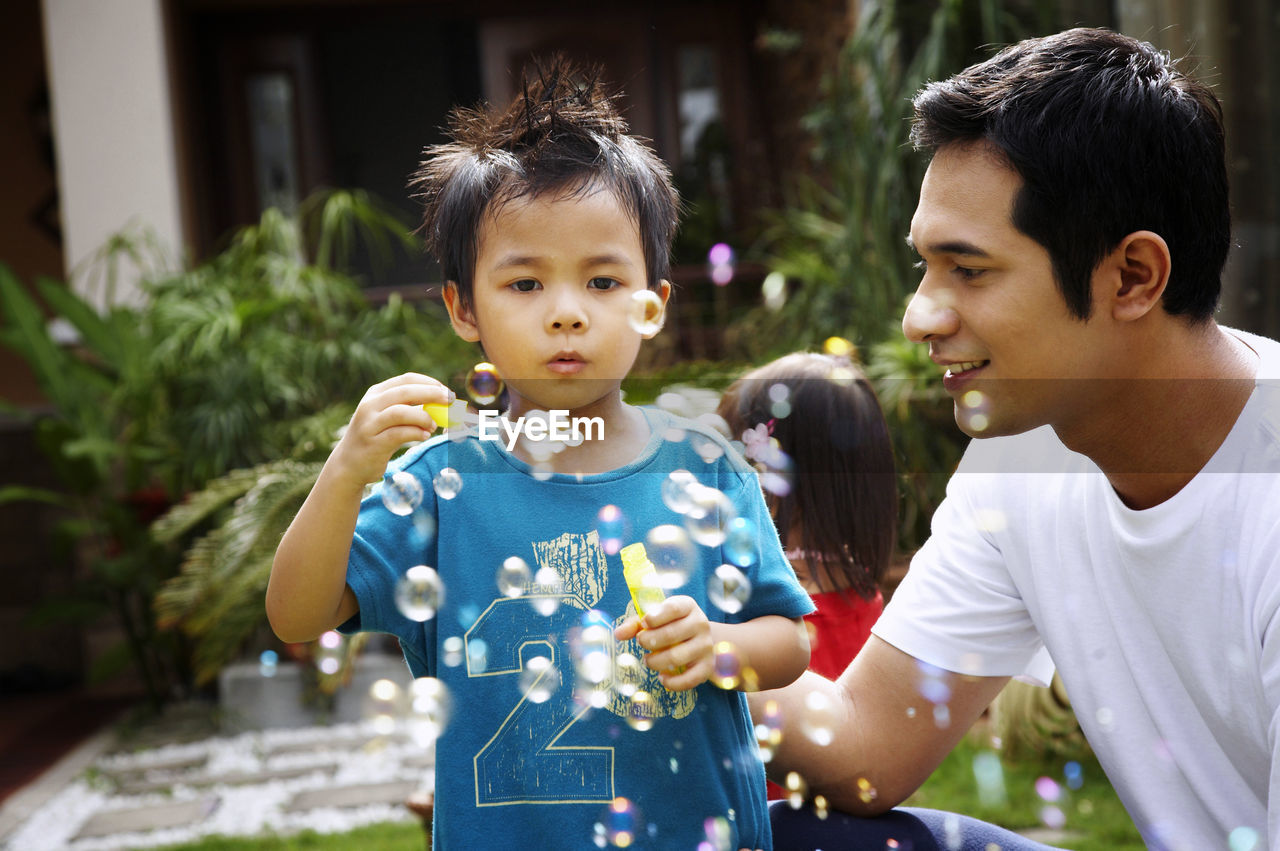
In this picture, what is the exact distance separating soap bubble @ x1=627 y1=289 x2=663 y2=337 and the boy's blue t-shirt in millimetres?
122

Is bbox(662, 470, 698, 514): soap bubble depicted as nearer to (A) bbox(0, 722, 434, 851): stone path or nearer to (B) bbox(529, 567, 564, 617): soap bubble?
(B) bbox(529, 567, 564, 617): soap bubble

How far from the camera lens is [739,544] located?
1032mm

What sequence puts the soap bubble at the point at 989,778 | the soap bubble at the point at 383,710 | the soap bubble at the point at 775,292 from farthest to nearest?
the soap bubble at the point at 775,292 → the soap bubble at the point at 989,778 → the soap bubble at the point at 383,710

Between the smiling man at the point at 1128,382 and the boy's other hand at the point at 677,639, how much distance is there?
33 cm

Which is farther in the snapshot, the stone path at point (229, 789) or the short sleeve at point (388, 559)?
the stone path at point (229, 789)

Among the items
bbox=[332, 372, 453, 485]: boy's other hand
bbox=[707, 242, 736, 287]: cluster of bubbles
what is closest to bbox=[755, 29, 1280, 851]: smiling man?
bbox=[332, 372, 453, 485]: boy's other hand

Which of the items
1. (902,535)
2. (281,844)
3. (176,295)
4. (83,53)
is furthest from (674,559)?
(83,53)

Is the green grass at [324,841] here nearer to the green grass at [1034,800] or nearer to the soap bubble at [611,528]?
the green grass at [1034,800]

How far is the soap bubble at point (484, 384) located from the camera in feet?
3.45

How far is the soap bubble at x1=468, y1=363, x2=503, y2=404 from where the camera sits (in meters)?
1.05

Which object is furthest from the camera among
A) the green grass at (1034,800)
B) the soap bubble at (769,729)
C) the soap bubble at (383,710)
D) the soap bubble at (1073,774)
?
the soap bubble at (1073,774)

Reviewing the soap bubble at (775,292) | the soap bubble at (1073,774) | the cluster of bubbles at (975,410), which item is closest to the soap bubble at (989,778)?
the soap bubble at (1073,774)

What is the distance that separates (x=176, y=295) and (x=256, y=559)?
6.09ft

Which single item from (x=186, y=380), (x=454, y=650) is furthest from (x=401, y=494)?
(x=186, y=380)
